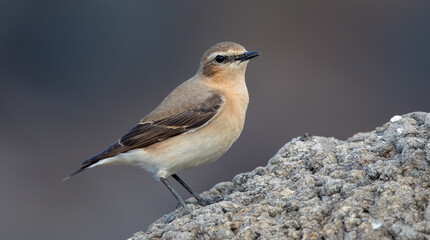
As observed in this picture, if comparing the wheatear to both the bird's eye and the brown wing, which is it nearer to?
the brown wing

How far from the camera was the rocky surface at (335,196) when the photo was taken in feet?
19.5

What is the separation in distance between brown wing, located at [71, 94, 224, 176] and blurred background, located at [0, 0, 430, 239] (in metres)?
5.75

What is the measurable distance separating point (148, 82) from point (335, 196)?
46.8ft

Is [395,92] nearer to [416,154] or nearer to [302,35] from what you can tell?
[302,35]

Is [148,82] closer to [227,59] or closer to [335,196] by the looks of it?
[227,59]

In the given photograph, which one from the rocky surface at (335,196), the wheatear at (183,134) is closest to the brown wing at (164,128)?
the wheatear at (183,134)

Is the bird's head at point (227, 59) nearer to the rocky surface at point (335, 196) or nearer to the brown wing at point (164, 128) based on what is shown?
the brown wing at point (164, 128)

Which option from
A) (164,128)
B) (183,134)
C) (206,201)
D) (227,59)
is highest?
(227,59)

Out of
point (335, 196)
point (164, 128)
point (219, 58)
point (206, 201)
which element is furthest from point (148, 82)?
point (335, 196)

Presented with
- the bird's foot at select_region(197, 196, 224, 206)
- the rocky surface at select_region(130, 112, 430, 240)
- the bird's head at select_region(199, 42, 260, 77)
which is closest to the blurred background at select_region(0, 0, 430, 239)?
the bird's head at select_region(199, 42, 260, 77)

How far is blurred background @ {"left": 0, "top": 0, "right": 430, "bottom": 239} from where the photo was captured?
16.3m

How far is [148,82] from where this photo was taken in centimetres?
2045

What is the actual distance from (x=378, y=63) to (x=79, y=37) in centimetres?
803

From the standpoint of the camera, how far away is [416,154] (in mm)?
6508
